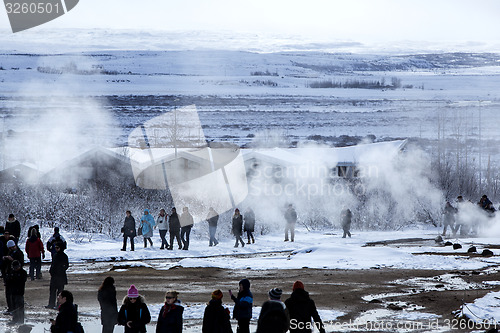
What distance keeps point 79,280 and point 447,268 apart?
988 centimetres

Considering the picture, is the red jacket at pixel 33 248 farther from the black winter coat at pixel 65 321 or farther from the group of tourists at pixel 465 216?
the group of tourists at pixel 465 216

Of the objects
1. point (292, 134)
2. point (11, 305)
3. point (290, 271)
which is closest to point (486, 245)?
point (290, 271)

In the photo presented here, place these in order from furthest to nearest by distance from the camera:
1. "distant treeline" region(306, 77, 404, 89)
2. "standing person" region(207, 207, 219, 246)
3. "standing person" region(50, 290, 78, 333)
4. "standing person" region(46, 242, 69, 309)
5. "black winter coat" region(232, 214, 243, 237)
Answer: "distant treeline" region(306, 77, 404, 89), "standing person" region(207, 207, 219, 246), "black winter coat" region(232, 214, 243, 237), "standing person" region(46, 242, 69, 309), "standing person" region(50, 290, 78, 333)

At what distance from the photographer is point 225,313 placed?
978 centimetres

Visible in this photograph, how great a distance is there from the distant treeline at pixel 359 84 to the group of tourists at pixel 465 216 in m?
115

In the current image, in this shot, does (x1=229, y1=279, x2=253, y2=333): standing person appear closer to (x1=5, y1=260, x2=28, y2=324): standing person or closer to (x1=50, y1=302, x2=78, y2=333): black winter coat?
(x1=50, y1=302, x2=78, y2=333): black winter coat

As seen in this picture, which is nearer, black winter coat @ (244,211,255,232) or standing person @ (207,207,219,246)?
standing person @ (207,207,219,246)

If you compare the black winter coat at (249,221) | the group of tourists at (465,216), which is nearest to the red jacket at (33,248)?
the black winter coat at (249,221)

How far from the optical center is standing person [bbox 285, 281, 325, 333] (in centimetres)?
970

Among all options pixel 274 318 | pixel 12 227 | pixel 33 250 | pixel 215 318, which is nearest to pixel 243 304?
pixel 215 318

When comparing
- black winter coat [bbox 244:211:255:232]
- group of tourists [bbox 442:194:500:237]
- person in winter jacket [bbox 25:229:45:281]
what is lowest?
group of tourists [bbox 442:194:500:237]

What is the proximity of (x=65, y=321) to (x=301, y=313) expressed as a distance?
3160 millimetres

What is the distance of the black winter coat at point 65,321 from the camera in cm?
941

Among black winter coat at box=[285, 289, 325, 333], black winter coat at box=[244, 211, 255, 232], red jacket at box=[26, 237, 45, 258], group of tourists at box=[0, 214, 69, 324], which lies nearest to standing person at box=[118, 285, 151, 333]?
black winter coat at box=[285, 289, 325, 333]
